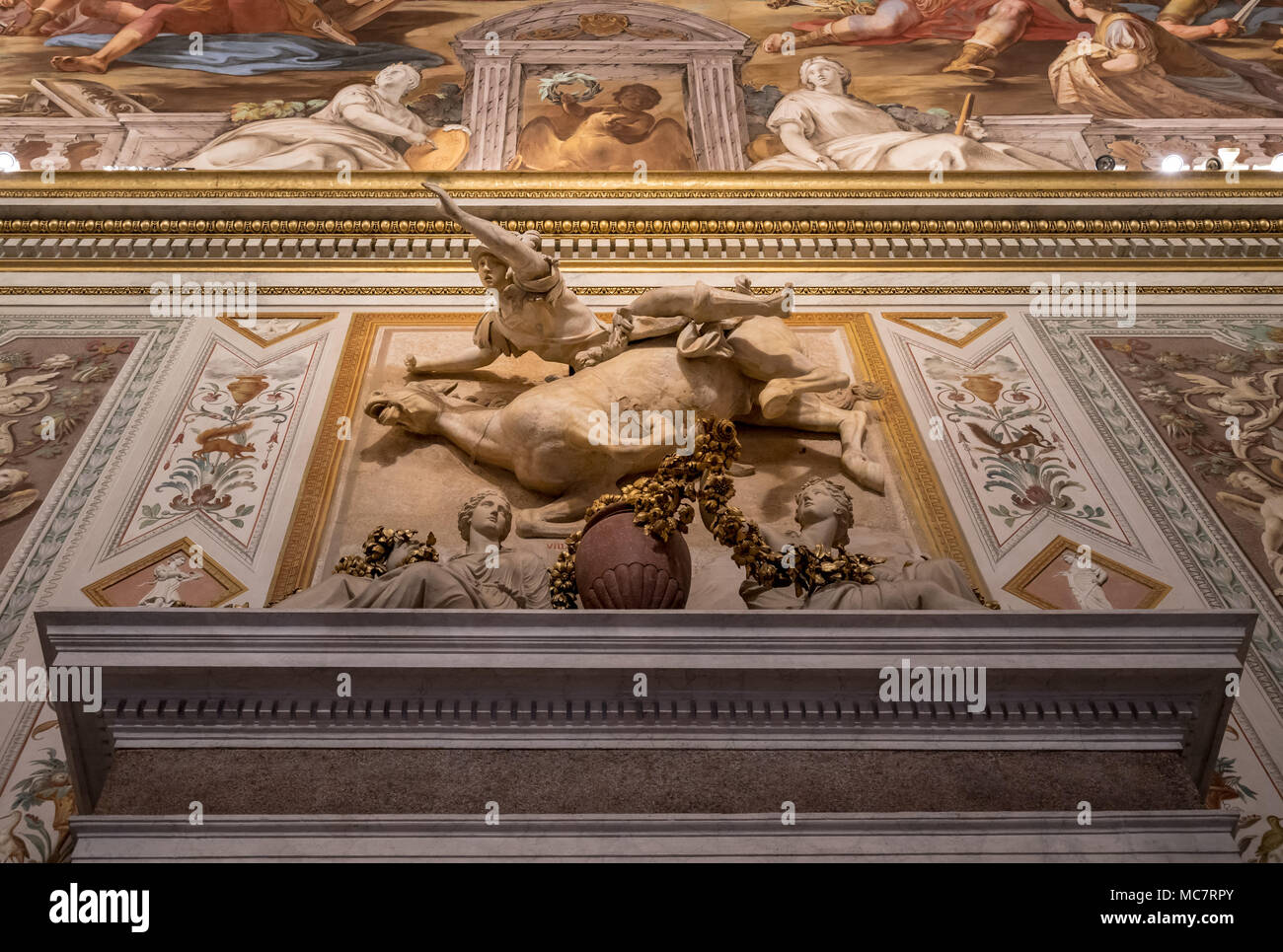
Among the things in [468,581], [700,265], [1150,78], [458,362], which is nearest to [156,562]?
[468,581]

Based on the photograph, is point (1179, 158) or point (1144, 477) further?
point (1179, 158)

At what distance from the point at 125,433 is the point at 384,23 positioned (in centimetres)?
426

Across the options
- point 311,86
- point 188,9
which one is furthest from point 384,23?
point 188,9

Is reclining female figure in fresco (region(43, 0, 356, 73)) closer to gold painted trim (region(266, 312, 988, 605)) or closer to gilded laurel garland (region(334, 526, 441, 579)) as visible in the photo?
gold painted trim (region(266, 312, 988, 605))

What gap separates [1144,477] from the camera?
5.68m

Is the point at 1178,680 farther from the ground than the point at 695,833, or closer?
farther from the ground

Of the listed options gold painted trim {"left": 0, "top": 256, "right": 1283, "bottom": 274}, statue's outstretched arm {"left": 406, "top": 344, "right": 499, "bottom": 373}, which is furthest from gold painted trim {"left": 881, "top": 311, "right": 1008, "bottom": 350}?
statue's outstretched arm {"left": 406, "top": 344, "right": 499, "bottom": 373}

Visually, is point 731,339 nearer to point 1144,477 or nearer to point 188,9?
point 1144,477

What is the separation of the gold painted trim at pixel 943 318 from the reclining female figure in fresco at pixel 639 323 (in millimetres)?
939

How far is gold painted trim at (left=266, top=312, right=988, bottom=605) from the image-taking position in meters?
5.15

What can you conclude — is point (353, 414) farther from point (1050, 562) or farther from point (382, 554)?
point (1050, 562)

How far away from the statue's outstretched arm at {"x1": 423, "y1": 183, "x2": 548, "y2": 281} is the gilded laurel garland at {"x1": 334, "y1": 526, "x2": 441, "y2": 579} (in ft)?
4.97

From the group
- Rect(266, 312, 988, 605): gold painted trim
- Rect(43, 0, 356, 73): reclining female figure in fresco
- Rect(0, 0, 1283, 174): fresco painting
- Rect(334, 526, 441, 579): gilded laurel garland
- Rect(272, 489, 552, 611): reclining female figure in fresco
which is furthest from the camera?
Rect(43, 0, 356, 73): reclining female figure in fresco
